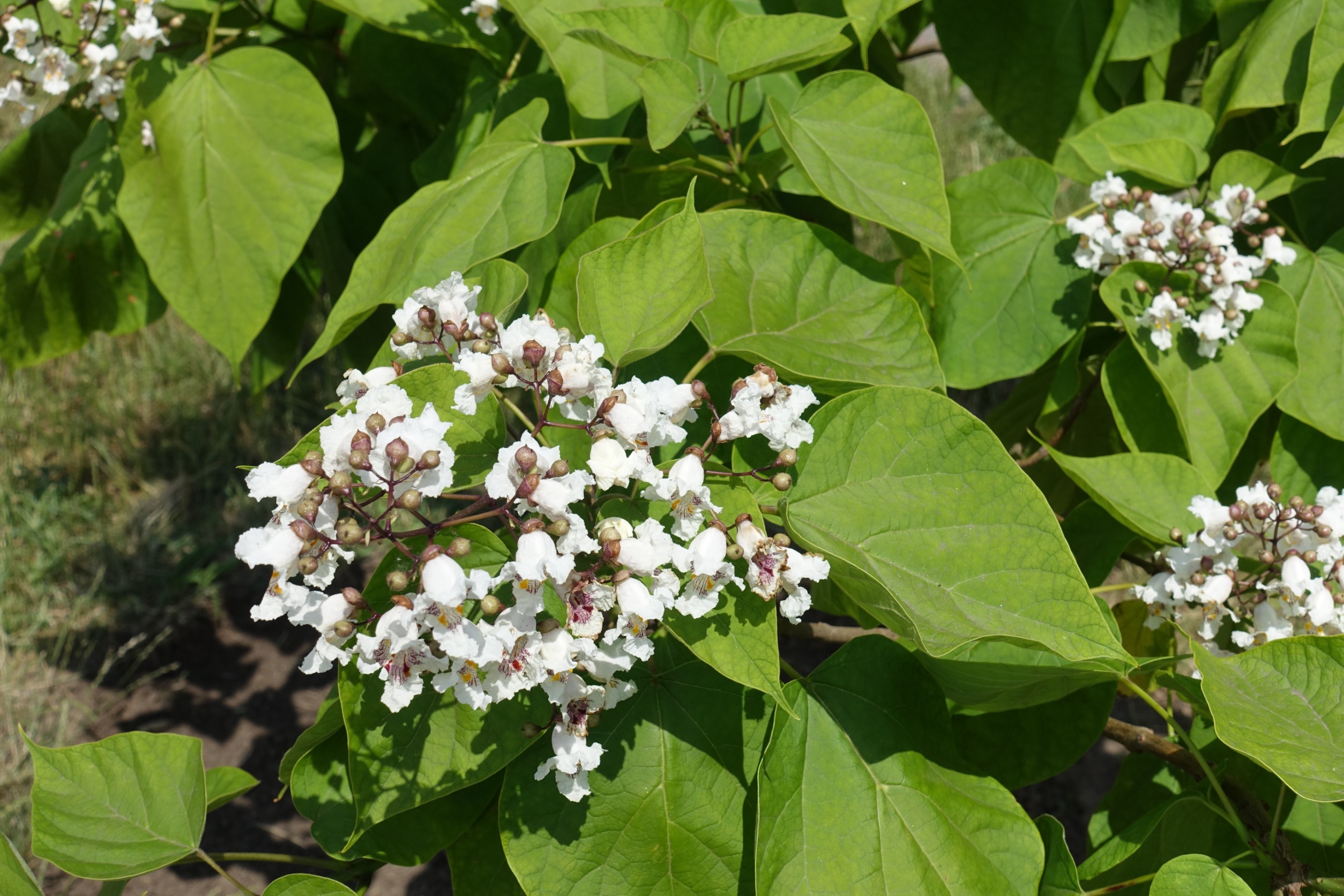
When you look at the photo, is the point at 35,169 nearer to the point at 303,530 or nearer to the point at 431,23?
the point at 431,23

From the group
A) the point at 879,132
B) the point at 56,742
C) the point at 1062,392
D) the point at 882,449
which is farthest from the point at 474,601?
the point at 56,742

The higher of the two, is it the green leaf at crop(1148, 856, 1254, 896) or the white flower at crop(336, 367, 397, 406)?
the white flower at crop(336, 367, 397, 406)

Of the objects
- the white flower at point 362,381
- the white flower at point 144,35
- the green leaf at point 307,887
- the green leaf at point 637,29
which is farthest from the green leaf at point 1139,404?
the white flower at point 144,35

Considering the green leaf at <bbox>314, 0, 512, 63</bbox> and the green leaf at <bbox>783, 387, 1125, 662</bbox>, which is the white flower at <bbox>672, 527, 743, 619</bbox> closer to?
the green leaf at <bbox>783, 387, 1125, 662</bbox>

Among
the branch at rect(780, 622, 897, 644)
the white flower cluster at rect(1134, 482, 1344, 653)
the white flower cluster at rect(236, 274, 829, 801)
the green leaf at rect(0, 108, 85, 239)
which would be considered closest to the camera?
the white flower cluster at rect(236, 274, 829, 801)

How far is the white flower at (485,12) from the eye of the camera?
214 centimetres

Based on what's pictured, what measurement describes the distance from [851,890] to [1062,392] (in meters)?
1.30

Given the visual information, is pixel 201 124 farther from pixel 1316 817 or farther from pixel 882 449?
pixel 1316 817

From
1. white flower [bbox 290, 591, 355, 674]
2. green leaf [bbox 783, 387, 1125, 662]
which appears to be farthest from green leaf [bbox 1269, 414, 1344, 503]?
white flower [bbox 290, 591, 355, 674]

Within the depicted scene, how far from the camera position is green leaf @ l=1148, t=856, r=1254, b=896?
4.60ft

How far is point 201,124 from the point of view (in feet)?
7.63

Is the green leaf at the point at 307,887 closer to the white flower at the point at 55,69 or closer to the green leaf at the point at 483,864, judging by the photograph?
the green leaf at the point at 483,864

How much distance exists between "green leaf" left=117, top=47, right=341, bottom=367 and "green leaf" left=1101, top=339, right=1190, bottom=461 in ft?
5.95

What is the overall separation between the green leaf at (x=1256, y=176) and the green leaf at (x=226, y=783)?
2.37 metres
